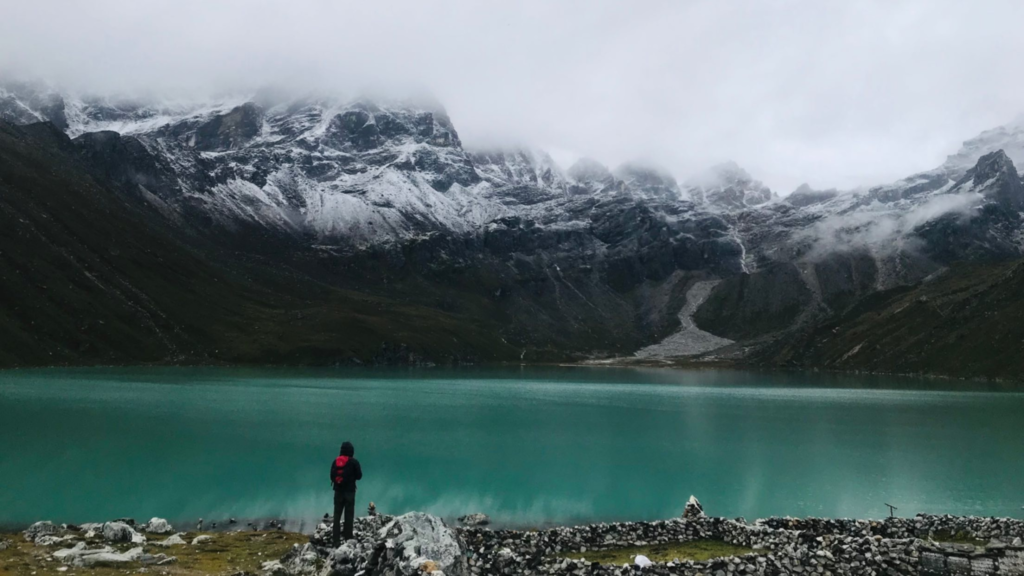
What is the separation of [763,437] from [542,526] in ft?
138

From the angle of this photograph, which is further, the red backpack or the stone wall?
the stone wall

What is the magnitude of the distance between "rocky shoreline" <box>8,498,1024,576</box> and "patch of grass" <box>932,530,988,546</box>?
4cm

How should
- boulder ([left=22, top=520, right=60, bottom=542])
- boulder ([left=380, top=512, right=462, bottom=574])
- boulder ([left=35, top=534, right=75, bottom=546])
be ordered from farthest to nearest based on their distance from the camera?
boulder ([left=22, top=520, right=60, bottom=542])
boulder ([left=35, top=534, right=75, bottom=546])
boulder ([left=380, top=512, right=462, bottom=574])

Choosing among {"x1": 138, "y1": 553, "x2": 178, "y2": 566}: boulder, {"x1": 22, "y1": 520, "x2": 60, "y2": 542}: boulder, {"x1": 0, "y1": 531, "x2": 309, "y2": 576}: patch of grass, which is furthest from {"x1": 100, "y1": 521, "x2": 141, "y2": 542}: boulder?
{"x1": 138, "y1": 553, "x2": 178, "y2": 566}: boulder

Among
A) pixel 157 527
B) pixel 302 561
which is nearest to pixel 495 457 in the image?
pixel 157 527

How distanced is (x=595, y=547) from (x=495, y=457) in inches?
1252

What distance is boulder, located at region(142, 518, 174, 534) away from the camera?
103ft

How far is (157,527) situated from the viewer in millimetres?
31531

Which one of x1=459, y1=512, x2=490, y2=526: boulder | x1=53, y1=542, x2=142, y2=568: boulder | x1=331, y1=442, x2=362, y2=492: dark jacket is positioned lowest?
x1=459, y1=512, x2=490, y2=526: boulder

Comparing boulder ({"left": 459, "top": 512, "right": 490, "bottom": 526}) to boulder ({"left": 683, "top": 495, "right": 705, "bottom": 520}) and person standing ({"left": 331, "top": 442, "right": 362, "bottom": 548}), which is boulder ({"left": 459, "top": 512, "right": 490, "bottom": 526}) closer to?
boulder ({"left": 683, "top": 495, "right": 705, "bottom": 520})

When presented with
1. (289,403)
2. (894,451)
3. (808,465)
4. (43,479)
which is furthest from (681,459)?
(289,403)

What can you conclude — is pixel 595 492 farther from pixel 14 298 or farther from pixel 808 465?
pixel 14 298

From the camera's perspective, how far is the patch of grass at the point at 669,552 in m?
23.7

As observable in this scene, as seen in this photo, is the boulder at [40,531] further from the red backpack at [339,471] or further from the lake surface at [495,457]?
the red backpack at [339,471]
